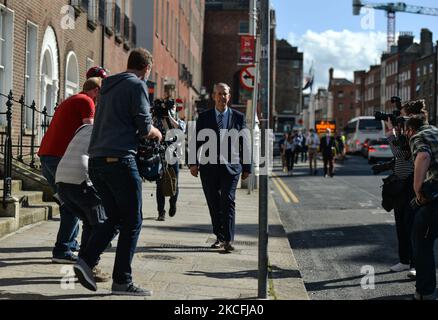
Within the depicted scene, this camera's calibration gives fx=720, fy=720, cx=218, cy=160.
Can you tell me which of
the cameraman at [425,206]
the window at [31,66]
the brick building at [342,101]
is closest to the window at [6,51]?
the window at [31,66]

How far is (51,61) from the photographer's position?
55.4ft

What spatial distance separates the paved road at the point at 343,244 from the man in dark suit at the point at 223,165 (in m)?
1.03

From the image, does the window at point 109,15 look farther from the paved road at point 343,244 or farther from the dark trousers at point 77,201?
the dark trousers at point 77,201

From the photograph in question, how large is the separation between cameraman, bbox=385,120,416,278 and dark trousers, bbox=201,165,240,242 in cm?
192

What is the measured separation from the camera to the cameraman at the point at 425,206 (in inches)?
248

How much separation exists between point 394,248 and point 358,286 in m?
2.72

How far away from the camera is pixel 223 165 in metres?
8.67

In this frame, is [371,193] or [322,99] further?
[322,99]

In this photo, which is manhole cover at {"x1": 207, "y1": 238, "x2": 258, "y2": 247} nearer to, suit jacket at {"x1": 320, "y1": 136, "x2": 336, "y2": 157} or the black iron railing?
the black iron railing

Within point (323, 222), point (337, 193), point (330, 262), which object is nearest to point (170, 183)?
point (330, 262)

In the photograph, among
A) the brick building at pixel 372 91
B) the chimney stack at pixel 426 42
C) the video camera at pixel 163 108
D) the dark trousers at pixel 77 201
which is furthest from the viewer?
the brick building at pixel 372 91

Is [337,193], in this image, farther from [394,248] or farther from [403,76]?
[403,76]

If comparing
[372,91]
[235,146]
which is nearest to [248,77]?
[235,146]

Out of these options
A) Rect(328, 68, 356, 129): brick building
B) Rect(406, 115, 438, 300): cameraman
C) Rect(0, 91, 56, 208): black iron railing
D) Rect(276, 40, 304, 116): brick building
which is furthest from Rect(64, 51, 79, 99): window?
Rect(328, 68, 356, 129): brick building
